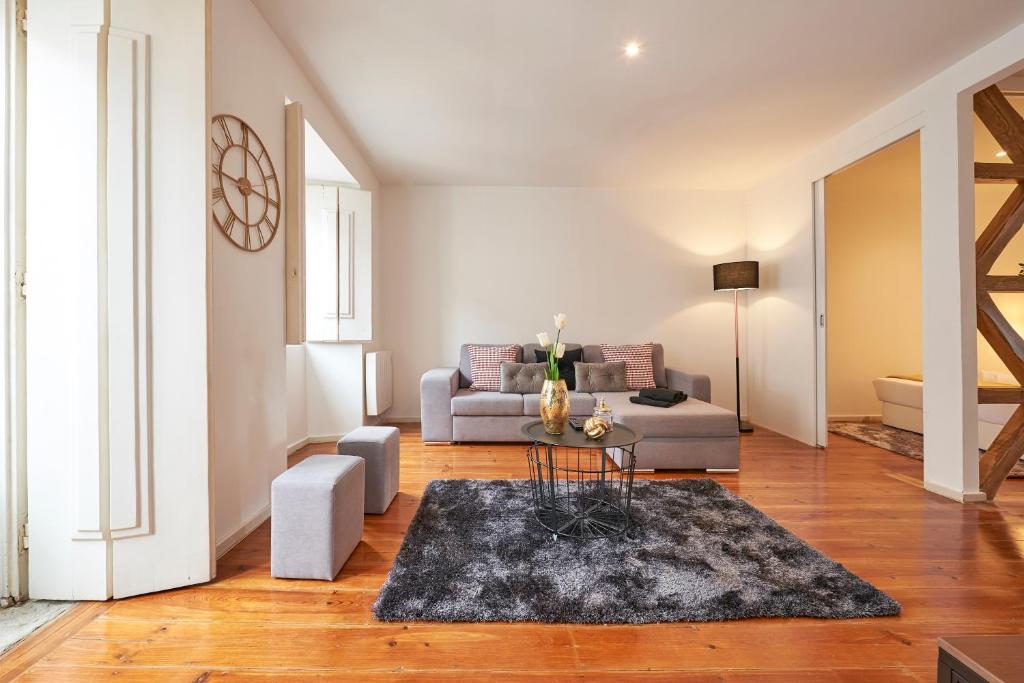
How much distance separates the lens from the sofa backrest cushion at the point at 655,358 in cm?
466

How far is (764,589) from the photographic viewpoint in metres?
1.71

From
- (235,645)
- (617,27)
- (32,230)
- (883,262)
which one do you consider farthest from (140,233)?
(883,262)

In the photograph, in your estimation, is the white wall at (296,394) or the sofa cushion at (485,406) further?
the sofa cushion at (485,406)

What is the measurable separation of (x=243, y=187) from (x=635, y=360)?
3690 millimetres

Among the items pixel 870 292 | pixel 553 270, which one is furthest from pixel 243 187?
pixel 870 292

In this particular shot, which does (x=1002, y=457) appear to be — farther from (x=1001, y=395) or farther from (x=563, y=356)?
(x=563, y=356)

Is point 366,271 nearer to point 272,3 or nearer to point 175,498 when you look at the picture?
point 272,3

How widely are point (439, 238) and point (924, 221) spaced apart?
4220mm

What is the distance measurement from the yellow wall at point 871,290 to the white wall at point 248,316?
5723 millimetres

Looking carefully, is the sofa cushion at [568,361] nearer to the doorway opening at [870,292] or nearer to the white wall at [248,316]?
the white wall at [248,316]

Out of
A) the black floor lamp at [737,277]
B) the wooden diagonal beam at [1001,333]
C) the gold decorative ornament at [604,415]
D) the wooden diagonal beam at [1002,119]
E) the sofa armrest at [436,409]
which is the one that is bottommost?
the sofa armrest at [436,409]

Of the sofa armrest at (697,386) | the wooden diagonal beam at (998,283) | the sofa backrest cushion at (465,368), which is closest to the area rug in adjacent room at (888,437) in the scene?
the wooden diagonal beam at (998,283)

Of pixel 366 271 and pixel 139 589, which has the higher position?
pixel 366 271

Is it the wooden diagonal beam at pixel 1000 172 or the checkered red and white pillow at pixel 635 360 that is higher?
the wooden diagonal beam at pixel 1000 172
